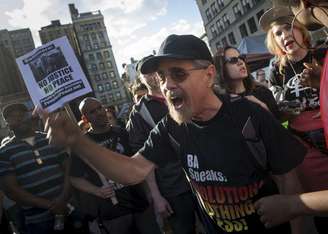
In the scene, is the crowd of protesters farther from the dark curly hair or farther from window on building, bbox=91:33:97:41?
window on building, bbox=91:33:97:41

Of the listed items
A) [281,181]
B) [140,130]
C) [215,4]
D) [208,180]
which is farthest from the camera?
[215,4]

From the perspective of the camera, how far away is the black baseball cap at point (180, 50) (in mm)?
2031

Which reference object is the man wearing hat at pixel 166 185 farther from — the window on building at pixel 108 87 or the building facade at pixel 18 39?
the building facade at pixel 18 39

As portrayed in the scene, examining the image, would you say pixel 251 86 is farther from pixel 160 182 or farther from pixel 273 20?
pixel 160 182

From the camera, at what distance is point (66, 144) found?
1884 mm

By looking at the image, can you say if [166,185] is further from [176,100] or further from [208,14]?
[208,14]

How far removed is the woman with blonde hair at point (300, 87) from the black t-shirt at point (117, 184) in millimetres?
2056

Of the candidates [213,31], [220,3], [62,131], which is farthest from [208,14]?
[62,131]

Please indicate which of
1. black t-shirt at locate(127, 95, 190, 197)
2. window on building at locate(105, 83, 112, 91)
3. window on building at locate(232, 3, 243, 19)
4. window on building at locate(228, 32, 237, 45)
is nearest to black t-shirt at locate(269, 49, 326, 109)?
black t-shirt at locate(127, 95, 190, 197)

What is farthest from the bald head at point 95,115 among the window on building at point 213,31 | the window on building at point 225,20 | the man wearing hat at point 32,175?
the window on building at point 213,31

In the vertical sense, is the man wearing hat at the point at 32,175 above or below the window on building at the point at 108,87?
below

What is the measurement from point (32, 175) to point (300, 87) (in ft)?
10.4

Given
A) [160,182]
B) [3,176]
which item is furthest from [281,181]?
[3,176]

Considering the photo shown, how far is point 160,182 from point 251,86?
153cm
